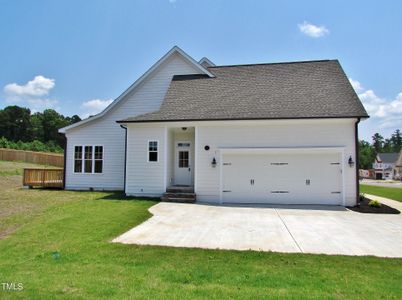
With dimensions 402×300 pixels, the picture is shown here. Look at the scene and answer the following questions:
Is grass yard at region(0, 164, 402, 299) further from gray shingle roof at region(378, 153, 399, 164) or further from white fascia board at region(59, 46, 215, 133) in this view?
gray shingle roof at region(378, 153, 399, 164)

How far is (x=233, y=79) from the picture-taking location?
16438 mm

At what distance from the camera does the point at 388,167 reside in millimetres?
71438

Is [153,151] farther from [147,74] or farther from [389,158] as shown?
[389,158]

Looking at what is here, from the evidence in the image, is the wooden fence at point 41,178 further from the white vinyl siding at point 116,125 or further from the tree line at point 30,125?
the tree line at point 30,125

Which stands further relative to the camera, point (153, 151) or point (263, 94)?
point (263, 94)

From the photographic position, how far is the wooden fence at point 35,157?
3783 cm

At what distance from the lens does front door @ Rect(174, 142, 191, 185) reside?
14656 millimetres

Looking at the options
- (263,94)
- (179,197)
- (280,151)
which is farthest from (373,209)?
(179,197)

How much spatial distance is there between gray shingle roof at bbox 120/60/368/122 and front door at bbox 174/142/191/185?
5.99ft

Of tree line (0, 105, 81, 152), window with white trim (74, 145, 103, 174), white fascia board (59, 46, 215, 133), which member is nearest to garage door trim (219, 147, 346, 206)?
white fascia board (59, 46, 215, 133)

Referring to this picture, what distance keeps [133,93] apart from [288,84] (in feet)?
29.1

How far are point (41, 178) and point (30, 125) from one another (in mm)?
69881

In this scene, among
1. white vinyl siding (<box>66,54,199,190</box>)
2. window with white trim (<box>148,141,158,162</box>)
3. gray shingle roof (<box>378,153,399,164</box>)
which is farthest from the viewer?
gray shingle roof (<box>378,153,399,164</box>)

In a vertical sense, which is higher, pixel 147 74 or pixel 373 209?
pixel 147 74
